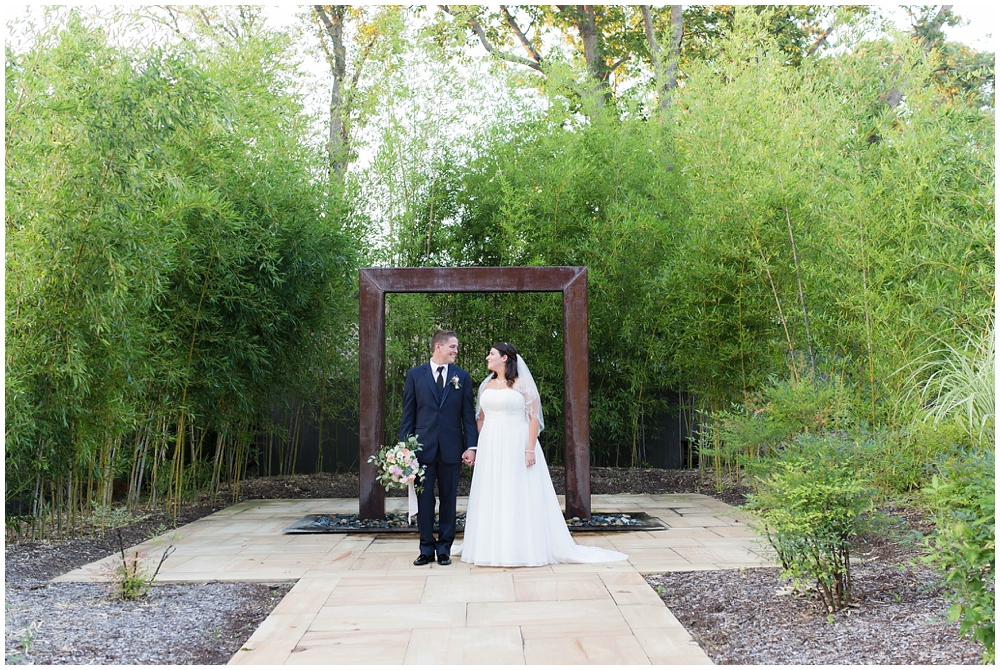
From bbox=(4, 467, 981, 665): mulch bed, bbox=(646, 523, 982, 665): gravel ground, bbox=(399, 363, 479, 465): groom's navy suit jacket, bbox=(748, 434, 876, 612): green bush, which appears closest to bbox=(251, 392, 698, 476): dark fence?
bbox=(4, 467, 981, 665): mulch bed

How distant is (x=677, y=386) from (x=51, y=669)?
19.1 ft

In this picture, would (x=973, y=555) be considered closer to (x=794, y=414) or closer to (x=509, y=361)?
(x=509, y=361)

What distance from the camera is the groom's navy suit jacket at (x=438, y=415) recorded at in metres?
4.04

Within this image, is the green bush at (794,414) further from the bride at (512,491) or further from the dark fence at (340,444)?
the dark fence at (340,444)

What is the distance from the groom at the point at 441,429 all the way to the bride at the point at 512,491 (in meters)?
0.12

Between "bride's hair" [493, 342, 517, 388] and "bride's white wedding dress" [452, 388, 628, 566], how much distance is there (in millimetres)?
64

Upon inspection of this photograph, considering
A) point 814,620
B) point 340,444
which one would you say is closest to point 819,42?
point 340,444

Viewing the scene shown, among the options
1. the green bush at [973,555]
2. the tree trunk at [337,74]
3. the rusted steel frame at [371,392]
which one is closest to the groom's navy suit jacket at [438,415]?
the rusted steel frame at [371,392]

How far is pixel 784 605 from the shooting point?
119 inches

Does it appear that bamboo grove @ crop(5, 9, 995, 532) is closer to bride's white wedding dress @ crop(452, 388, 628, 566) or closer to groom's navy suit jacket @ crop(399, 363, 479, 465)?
groom's navy suit jacket @ crop(399, 363, 479, 465)

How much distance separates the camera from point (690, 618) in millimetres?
3018

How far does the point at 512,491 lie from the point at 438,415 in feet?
1.79

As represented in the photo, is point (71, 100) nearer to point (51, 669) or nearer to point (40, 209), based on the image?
point (40, 209)

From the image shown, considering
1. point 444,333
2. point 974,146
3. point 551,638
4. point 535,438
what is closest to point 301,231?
point 444,333
